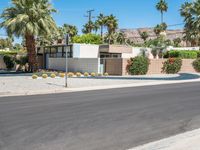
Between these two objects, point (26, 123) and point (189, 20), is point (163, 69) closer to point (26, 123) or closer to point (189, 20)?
point (189, 20)

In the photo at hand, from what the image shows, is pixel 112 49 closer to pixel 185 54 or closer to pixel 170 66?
pixel 170 66

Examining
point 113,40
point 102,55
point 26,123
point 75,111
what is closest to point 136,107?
point 75,111

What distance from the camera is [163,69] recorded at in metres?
38.5

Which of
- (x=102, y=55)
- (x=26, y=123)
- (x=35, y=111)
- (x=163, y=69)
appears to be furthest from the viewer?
(x=102, y=55)

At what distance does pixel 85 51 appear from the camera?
40594mm

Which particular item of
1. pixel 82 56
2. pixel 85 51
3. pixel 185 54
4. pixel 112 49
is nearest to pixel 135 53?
pixel 112 49

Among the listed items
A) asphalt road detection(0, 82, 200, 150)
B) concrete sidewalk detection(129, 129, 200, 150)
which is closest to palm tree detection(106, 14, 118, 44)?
asphalt road detection(0, 82, 200, 150)

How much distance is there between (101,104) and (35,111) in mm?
2932

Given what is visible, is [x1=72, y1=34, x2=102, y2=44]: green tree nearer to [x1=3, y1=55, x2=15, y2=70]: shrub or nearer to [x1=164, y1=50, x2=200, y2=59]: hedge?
[x1=164, y1=50, x2=200, y2=59]: hedge

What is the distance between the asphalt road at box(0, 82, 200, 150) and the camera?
709cm

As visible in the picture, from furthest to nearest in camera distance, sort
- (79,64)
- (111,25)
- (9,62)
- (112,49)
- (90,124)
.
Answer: (111,25) → (9,62) → (112,49) → (79,64) → (90,124)

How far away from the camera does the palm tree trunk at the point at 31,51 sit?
1453 inches

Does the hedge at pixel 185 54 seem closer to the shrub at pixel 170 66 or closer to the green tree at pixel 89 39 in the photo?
the shrub at pixel 170 66

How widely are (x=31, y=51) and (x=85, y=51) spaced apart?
6681 millimetres
